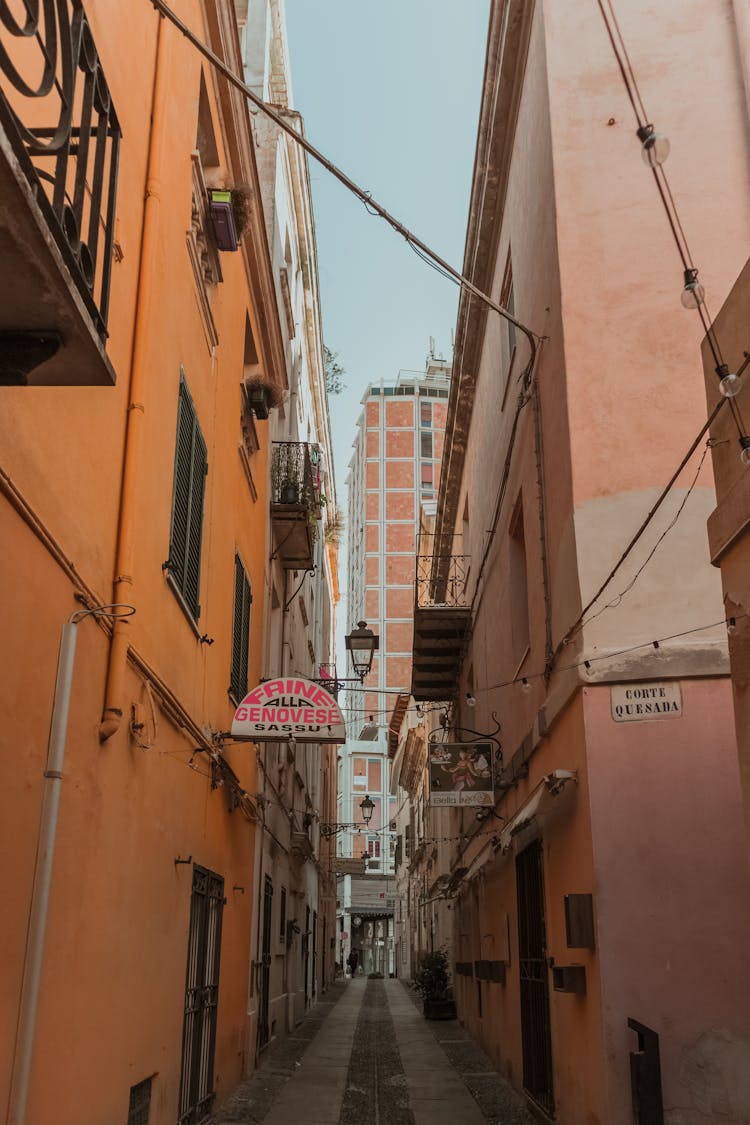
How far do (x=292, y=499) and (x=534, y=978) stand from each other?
7.75m

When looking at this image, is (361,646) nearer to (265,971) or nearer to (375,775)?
(265,971)

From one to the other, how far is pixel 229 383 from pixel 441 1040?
10906mm

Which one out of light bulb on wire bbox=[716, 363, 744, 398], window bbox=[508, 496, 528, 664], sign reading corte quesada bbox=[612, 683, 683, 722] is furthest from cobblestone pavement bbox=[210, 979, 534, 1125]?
light bulb on wire bbox=[716, 363, 744, 398]

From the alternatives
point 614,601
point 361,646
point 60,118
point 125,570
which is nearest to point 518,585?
point 361,646

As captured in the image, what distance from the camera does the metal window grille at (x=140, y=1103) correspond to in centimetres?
650

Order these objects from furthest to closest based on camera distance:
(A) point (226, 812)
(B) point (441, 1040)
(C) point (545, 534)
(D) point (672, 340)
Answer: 1. (B) point (441, 1040)
2. (A) point (226, 812)
3. (C) point (545, 534)
4. (D) point (672, 340)

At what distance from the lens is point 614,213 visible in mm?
8469

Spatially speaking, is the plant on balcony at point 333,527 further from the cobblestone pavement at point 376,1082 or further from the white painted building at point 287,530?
the cobblestone pavement at point 376,1082

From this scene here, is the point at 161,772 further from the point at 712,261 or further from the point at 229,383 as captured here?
the point at 712,261

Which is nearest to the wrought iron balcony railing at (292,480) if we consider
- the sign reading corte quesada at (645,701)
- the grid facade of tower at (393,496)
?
the sign reading corte quesada at (645,701)

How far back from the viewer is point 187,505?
27.8 ft

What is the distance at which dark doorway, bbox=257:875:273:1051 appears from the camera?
13016mm

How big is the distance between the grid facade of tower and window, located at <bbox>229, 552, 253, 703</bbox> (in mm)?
57377

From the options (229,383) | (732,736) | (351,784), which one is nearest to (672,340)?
(732,736)
